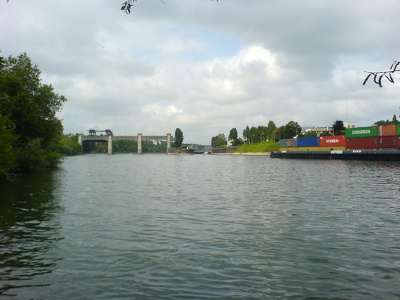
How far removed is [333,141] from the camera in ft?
355

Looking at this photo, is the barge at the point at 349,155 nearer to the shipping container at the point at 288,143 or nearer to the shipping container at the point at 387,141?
the shipping container at the point at 387,141

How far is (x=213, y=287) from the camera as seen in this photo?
8.71 metres

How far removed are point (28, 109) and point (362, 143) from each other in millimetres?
82887

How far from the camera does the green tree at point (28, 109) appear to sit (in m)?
46.4

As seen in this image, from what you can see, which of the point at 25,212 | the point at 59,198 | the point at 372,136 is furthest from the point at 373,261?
the point at 372,136

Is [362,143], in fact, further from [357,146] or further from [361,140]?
[357,146]

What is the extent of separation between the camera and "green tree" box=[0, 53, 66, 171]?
46406 mm

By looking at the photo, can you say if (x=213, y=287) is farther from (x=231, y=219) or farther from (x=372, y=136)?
(x=372, y=136)

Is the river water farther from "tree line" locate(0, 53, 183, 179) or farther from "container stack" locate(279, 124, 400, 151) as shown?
"container stack" locate(279, 124, 400, 151)

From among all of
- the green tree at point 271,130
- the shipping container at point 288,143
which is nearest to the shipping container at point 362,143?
the shipping container at point 288,143

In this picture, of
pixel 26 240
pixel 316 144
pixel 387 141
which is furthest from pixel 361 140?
pixel 26 240

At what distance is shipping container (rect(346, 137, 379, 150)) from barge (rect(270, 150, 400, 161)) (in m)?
3.94

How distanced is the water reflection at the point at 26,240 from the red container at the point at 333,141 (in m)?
96.7

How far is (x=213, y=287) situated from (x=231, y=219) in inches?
330
